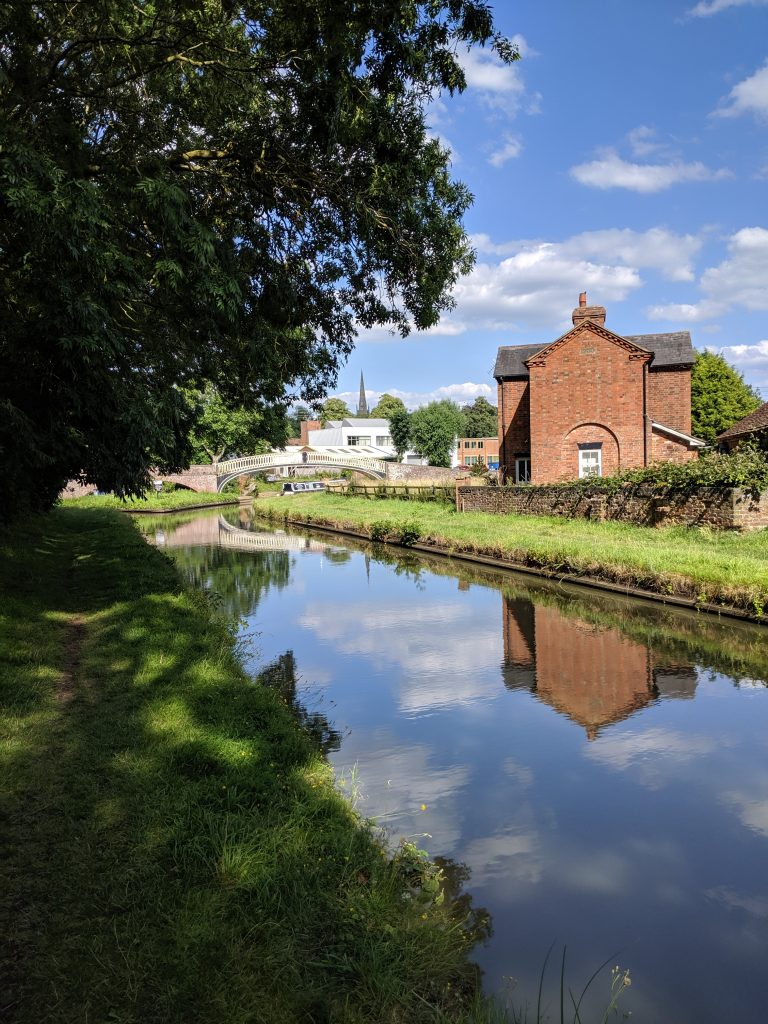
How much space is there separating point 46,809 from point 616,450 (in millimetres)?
26429

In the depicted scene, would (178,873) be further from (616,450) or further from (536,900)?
(616,450)

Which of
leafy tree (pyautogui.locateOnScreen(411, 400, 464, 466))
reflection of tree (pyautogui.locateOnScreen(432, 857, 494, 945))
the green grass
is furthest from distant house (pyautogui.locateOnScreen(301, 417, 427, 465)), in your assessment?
reflection of tree (pyautogui.locateOnScreen(432, 857, 494, 945))

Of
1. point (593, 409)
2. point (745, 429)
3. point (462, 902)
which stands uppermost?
point (593, 409)

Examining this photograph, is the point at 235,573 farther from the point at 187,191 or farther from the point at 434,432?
the point at 434,432

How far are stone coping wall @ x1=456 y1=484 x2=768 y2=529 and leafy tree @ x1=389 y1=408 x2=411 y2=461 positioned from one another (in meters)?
49.3

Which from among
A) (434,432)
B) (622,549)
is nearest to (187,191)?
(622,549)

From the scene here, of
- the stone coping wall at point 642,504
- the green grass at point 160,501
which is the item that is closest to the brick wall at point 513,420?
the stone coping wall at point 642,504

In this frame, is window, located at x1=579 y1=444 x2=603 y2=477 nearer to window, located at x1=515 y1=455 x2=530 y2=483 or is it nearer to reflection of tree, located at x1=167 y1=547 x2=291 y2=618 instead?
window, located at x1=515 y1=455 x2=530 y2=483

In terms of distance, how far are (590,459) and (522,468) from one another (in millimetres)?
3831

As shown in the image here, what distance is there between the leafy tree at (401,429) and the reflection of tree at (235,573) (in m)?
52.8

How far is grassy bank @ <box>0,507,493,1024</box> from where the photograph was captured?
2.79 metres

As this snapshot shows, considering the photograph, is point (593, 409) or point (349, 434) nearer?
point (593, 409)

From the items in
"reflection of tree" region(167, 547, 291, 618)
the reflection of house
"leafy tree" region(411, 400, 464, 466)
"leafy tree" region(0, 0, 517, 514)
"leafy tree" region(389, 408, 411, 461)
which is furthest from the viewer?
"leafy tree" region(389, 408, 411, 461)

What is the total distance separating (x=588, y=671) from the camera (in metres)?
8.95
